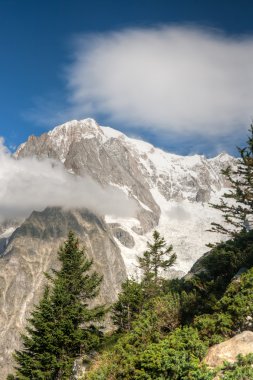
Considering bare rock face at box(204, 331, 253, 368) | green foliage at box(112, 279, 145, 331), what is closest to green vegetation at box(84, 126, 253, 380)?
bare rock face at box(204, 331, 253, 368)

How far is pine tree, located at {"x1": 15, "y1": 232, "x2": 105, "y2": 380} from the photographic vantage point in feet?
93.4

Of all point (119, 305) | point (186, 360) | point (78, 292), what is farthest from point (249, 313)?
point (119, 305)

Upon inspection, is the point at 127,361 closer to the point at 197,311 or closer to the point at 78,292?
the point at 197,311

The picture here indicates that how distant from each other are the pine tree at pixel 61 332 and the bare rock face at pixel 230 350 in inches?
674

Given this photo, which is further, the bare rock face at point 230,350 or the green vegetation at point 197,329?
the bare rock face at point 230,350

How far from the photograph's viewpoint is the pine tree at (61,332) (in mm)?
28453

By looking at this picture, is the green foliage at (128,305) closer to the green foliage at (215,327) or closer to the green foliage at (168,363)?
the green foliage at (168,363)

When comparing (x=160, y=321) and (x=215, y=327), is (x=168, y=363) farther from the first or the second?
(x=160, y=321)

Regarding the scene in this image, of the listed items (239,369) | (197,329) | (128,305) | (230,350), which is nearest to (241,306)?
Result: (197,329)

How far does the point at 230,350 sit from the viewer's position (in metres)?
13.7

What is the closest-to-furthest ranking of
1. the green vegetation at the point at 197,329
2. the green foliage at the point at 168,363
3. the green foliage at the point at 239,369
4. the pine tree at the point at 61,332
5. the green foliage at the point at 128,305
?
the green foliage at the point at 239,369, the green foliage at the point at 168,363, the green vegetation at the point at 197,329, the pine tree at the point at 61,332, the green foliage at the point at 128,305

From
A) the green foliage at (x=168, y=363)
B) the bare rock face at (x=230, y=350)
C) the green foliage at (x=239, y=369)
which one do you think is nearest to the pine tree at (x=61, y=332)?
the green foliage at (x=168, y=363)

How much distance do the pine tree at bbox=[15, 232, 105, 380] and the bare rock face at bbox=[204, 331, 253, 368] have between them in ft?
56.2

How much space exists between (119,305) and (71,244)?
921cm
